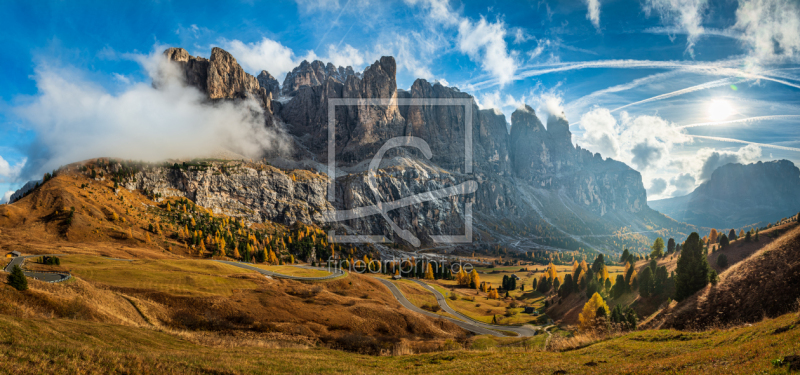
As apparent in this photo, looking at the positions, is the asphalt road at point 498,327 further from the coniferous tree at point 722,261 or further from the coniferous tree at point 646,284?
the coniferous tree at point 722,261

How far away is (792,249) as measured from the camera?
98.8 ft

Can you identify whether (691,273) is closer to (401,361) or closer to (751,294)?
(751,294)

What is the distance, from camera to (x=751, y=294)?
91.2 feet

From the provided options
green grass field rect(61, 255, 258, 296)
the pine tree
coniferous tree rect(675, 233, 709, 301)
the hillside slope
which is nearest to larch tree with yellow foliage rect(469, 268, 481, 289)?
coniferous tree rect(675, 233, 709, 301)

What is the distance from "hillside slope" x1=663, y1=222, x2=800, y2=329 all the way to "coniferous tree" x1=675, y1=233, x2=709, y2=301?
2063 mm

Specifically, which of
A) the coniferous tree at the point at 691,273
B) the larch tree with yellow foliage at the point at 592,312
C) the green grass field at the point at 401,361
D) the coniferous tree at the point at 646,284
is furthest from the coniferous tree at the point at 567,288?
the green grass field at the point at 401,361

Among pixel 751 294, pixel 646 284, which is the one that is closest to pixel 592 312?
pixel 646 284

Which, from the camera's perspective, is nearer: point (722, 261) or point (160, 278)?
point (722, 261)

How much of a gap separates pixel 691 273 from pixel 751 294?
1304 cm

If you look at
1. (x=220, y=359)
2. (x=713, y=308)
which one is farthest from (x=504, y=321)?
(x=220, y=359)

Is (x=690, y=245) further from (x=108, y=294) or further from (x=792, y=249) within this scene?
(x=108, y=294)

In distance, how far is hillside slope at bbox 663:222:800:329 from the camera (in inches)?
985

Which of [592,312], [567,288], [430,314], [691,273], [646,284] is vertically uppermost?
[691,273]

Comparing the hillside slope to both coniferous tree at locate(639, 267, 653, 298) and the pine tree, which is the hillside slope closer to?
coniferous tree at locate(639, 267, 653, 298)
